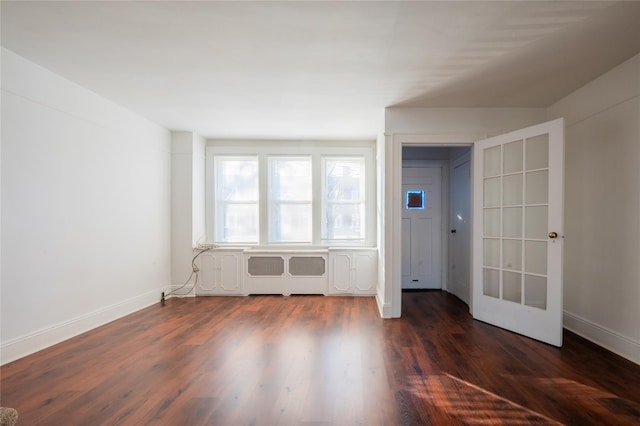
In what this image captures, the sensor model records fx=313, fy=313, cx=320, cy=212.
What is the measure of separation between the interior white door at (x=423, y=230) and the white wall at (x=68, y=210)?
4.03 m

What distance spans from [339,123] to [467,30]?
7.59ft

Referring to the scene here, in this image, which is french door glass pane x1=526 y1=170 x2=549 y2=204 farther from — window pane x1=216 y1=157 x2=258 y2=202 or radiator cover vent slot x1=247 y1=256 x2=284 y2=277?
window pane x1=216 y1=157 x2=258 y2=202

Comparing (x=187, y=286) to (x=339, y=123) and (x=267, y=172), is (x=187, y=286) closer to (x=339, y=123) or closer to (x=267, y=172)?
(x=267, y=172)

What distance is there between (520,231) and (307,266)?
2976 millimetres

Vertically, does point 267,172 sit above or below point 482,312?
above

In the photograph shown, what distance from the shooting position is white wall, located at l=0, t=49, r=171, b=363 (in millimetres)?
2676

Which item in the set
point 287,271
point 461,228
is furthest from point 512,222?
point 287,271

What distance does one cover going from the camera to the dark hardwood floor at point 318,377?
193 centimetres

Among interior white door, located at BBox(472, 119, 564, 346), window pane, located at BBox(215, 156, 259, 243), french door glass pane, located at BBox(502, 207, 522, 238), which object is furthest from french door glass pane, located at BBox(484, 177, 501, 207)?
window pane, located at BBox(215, 156, 259, 243)

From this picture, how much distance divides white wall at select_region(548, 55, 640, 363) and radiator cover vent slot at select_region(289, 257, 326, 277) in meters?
3.15

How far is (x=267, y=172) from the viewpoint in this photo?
17.6 feet

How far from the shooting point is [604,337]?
2939mm

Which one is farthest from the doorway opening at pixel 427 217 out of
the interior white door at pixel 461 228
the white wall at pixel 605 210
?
the white wall at pixel 605 210

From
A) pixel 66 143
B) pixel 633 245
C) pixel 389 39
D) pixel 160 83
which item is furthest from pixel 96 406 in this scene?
pixel 633 245
